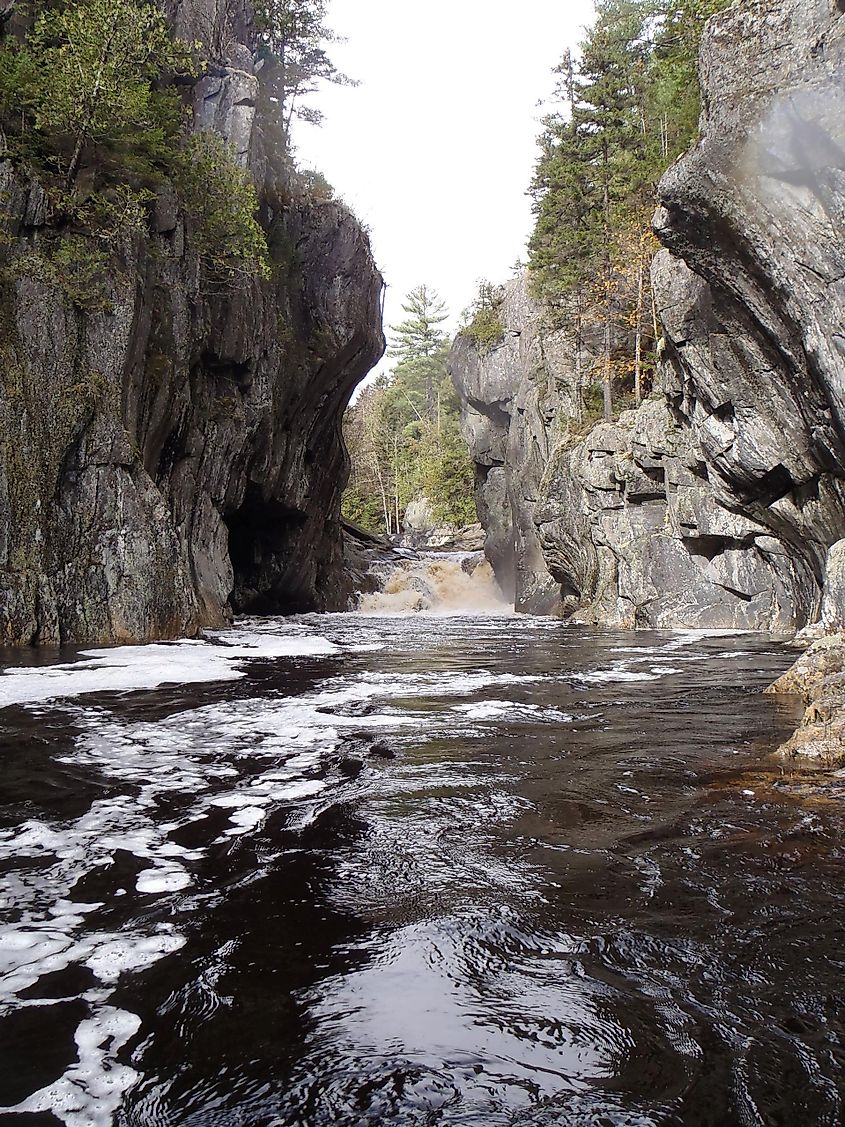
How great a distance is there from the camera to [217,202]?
17.8 metres

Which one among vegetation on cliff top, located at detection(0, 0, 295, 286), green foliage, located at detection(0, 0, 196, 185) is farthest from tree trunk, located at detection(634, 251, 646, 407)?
green foliage, located at detection(0, 0, 196, 185)

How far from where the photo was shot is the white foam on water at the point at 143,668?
26.1 feet

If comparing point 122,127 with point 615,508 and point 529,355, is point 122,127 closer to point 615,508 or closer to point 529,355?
point 615,508

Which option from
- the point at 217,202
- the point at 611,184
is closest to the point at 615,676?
the point at 217,202

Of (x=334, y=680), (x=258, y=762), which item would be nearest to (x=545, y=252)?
(x=334, y=680)

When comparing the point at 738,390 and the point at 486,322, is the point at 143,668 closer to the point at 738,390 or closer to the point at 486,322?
the point at 738,390

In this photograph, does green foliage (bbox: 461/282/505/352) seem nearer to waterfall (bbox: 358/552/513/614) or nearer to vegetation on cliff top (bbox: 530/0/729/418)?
vegetation on cliff top (bbox: 530/0/729/418)

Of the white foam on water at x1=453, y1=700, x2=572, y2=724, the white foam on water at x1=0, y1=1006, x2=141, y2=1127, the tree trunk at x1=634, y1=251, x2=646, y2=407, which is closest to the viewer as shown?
the white foam on water at x1=0, y1=1006, x2=141, y2=1127

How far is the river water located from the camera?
6.03ft

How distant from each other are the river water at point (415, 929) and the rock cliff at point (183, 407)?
824 centimetres

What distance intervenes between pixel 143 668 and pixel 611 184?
27.3 m

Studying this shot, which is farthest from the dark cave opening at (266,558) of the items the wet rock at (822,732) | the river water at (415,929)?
the wet rock at (822,732)

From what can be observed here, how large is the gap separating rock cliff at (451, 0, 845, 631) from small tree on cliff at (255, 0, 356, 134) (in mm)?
17217

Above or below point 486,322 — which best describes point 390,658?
below
